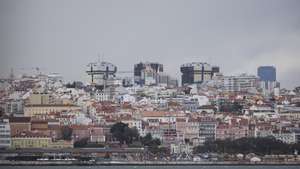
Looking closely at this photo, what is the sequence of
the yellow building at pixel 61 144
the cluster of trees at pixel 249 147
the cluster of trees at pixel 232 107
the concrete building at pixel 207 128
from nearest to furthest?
the cluster of trees at pixel 249 147
the yellow building at pixel 61 144
the concrete building at pixel 207 128
the cluster of trees at pixel 232 107

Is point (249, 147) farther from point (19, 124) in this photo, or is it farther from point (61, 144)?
point (19, 124)

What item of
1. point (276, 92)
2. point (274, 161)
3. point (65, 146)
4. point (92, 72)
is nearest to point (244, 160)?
point (274, 161)

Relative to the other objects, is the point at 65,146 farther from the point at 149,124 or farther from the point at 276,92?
the point at 276,92

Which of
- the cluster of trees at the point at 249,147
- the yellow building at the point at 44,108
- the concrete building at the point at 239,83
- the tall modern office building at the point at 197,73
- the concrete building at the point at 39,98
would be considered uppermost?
the tall modern office building at the point at 197,73

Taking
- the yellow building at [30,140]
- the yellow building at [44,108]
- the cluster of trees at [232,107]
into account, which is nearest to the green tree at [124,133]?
the yellow building at [30,140]

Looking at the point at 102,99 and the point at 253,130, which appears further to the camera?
the point at 102,99

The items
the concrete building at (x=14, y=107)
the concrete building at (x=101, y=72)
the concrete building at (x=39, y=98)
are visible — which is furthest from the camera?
the concrete building at (x=101, y=72)

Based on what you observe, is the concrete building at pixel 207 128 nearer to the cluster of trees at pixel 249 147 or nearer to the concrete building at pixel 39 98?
the cluster of trees at pixel 249 147

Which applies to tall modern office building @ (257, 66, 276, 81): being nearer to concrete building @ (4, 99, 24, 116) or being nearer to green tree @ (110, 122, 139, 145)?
concrete building @ (4, 99, 24, 116)
